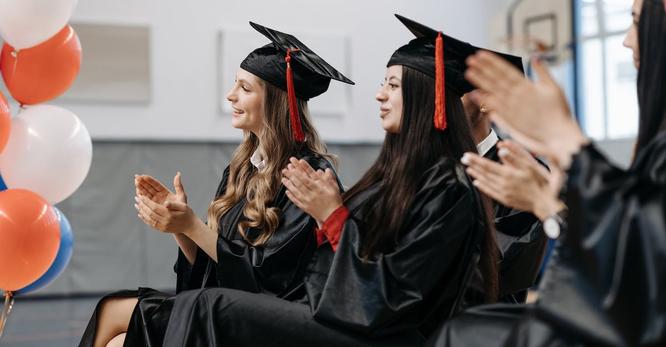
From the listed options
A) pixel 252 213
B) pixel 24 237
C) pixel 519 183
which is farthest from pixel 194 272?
pixel 519 183

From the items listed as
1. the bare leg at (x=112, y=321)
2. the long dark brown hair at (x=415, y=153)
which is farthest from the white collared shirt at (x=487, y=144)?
the bare leg at (x=112, y=321)

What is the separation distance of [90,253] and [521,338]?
31.1ft

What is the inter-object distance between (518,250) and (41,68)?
2.39m

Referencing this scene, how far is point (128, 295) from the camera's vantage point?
3.21 m

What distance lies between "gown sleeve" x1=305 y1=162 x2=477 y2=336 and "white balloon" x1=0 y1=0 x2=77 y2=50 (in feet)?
6.40

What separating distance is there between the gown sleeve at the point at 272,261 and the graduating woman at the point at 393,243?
0.89ft

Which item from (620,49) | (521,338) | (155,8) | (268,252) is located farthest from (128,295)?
(620,49)

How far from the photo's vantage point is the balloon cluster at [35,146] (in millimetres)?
3652

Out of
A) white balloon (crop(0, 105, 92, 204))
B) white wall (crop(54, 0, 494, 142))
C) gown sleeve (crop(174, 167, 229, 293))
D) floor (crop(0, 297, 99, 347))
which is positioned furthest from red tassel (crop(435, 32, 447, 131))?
white wall (crop(54, 0, 494, 142))

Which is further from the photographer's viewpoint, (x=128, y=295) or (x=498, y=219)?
(x=498, y=219)

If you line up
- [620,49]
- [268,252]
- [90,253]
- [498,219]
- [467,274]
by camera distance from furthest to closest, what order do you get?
[620,49]
[90,253]
[498,219]
[268,252]
[467,274]

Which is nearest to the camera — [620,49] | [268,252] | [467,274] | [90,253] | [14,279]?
[467,274]

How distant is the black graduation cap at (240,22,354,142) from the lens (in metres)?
3.64

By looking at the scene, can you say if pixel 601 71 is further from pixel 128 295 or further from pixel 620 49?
pixel 128 295
